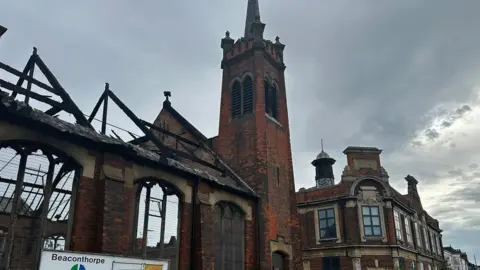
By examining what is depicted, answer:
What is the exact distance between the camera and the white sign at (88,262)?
725 cm

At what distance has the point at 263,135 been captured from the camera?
19766 millimetres

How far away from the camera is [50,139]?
1074 centimetres

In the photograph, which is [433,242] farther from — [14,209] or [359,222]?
[14,209]

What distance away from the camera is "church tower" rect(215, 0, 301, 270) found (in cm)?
1852

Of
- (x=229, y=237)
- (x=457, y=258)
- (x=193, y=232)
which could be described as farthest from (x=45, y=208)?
(x=457, y=258)

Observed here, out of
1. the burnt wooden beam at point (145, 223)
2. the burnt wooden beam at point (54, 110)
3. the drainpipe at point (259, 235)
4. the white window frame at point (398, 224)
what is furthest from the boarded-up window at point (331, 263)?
the burnt wooden beam at point (54, 110)

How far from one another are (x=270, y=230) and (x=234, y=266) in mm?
2747

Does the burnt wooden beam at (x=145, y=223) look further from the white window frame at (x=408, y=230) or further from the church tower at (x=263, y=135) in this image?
the white window frame at (x=408, y=230)

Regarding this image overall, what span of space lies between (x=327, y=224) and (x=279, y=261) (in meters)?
13.6

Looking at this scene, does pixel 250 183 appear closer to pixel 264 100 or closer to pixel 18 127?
pixel 264 100

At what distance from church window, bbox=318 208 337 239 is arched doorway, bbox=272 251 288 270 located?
12.9m

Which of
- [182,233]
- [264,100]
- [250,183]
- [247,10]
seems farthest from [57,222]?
[247,10]

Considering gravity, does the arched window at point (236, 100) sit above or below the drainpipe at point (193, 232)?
above

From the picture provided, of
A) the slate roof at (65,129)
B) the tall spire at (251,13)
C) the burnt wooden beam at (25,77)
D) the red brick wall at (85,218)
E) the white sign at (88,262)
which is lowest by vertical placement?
Answer: the white sign at (88,262)
